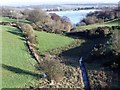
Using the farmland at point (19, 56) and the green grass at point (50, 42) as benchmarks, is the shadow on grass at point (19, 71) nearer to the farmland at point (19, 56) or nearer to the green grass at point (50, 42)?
the farmland at point (19, 56)

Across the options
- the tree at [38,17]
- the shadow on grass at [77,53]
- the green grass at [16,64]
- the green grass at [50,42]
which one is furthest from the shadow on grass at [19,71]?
the tree at [38,17]

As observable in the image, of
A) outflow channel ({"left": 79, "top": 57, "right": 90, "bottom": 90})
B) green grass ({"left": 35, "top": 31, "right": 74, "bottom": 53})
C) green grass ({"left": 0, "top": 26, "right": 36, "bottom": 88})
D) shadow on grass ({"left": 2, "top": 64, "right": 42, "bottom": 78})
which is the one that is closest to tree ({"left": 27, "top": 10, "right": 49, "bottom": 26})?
green grass ({"left": 35, "top": 31, "right": 74, "bottom": 53})

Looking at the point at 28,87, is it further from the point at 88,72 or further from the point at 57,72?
the point at 88,72

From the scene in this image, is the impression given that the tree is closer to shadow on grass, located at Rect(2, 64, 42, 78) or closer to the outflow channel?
the outflow channel

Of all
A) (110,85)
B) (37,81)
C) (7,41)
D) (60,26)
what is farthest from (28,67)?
(60,26)

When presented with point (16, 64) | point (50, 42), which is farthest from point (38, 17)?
point (16, 64)

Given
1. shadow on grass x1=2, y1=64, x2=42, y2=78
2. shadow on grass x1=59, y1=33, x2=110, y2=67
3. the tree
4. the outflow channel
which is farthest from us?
the tree

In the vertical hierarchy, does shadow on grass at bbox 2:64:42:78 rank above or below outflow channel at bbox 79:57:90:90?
above

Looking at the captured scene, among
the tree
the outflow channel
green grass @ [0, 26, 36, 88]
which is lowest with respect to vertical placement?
the tree
